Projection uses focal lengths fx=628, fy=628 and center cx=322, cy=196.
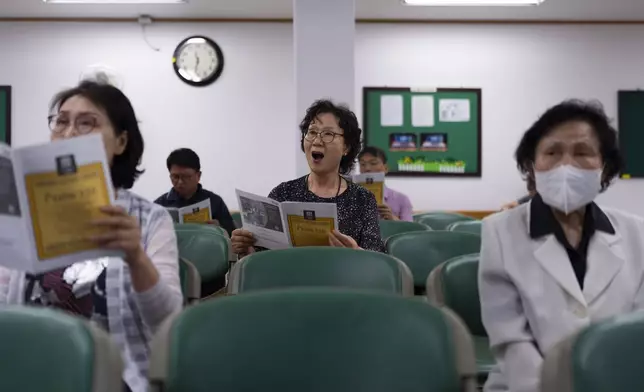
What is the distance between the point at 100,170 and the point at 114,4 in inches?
212

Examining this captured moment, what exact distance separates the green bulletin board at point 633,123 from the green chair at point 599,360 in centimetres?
625

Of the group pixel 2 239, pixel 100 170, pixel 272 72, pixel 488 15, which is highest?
pixel 488 15

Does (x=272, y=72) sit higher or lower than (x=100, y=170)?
higher

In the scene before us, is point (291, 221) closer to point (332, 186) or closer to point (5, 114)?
point (332, 186)

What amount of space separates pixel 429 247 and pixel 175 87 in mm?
4422

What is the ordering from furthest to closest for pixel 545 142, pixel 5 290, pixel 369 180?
pixel 369 180 → pixel 545 142 → pixel 5 290

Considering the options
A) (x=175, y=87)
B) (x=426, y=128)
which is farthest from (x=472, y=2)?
(x=175, y=87)

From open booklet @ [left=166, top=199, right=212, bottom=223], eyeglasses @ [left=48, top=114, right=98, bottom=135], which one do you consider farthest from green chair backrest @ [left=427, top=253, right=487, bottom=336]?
open booklet @ [left=166, top=199, right=212, bottom=223]

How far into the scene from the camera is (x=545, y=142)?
1.99m

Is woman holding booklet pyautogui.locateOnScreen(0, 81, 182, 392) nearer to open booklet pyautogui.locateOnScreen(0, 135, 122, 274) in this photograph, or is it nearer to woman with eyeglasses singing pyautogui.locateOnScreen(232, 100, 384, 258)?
open booklet pyautogui.locateOnScreen(0, 135, 122, 274)

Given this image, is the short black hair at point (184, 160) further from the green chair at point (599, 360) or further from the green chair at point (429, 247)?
the green chair at point (599, 360)

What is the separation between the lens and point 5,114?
6812 mm

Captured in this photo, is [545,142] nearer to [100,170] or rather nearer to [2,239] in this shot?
[100,170]

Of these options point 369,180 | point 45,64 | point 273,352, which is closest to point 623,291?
point 273,352
